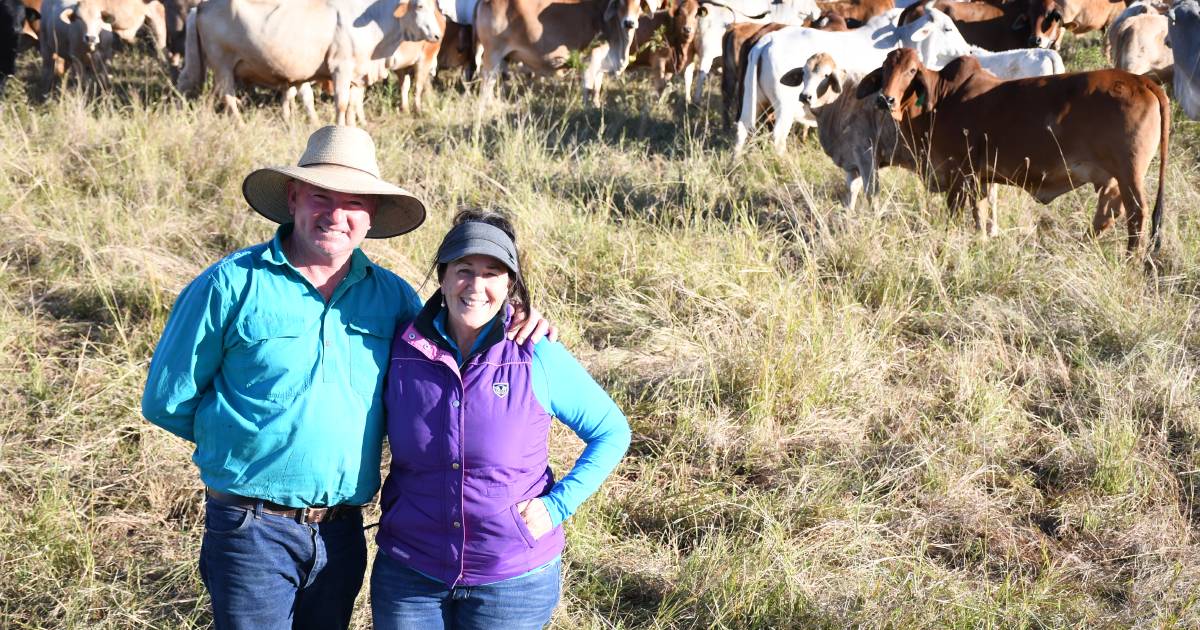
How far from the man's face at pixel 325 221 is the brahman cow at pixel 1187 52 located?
9378 mm

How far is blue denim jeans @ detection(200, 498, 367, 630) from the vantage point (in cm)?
288

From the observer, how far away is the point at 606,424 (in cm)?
307

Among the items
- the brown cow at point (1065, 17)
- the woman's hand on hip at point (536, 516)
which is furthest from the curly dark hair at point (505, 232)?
the brown cow at point (1065, 17)

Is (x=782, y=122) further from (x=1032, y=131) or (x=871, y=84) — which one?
(x=1032, y=131)

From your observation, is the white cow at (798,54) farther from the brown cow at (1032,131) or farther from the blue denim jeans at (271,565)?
the blue denim jeans at (271,565)

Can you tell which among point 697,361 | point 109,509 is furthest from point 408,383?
point 697,361

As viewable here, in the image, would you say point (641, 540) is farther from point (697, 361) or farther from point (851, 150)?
point (851, 150)

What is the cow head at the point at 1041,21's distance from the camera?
45.0ft

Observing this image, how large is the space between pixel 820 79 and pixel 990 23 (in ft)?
20.8

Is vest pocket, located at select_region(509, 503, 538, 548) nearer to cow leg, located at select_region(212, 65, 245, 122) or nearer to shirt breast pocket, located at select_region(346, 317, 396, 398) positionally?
shirt breast pocket, located at select_region(346, 317, 396, 398)

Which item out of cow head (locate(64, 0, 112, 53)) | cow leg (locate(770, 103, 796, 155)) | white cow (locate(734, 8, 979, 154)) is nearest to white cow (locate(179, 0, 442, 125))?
cow head (locate(64, 0, 112, 53))

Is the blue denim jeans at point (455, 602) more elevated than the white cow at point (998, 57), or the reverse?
the white cow at point (998, 57)

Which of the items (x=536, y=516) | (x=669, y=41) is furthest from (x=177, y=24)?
(x=536, y=516)

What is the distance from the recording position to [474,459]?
9.49ft
